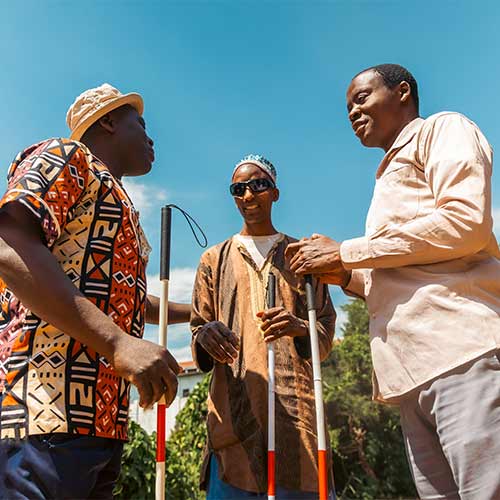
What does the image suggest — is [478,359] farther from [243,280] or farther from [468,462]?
[243,280]

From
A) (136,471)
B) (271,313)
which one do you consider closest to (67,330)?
(271,313)

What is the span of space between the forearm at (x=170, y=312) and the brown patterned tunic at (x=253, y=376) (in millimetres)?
142

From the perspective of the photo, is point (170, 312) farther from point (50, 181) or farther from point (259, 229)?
point (50, 181)

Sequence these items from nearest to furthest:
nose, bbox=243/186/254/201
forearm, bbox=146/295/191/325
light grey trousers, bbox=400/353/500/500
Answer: light grey trousers, bbox=400/353/500/500
forearm, bbox=146/295/191/325
nose, bbox=243/186/254/201

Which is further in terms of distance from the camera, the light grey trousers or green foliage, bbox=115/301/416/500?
green foliage, bbox=115/301/416/500

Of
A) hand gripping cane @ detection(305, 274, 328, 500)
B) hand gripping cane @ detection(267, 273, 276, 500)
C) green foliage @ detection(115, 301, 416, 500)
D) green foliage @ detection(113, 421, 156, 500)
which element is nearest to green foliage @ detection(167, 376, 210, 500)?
green foliage @ detection(113, 421, 156, 500)

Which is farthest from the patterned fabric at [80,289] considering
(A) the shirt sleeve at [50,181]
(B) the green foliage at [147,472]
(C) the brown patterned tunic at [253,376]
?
(B) the green foliage at [147,472]

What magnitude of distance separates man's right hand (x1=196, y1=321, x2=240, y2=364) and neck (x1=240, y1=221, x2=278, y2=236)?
0.89 metres

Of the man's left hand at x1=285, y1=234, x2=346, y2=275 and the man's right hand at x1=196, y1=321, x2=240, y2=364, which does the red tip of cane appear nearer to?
the man's right hand at x1=196, y1=321, x2=240, y2=364

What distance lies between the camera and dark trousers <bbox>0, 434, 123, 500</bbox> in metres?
1.95

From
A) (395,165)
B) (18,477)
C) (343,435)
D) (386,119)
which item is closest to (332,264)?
(395,165)

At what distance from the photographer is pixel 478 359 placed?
2.28 meters

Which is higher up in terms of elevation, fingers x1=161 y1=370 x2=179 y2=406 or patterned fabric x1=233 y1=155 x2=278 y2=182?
patterned fabric x1=233 y1=155 x2=278 y2=182

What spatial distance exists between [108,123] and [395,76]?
4.41 ft
